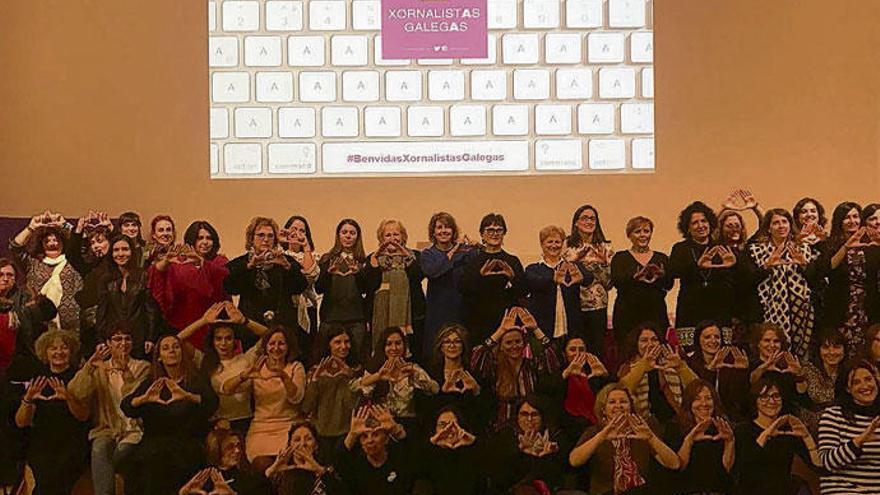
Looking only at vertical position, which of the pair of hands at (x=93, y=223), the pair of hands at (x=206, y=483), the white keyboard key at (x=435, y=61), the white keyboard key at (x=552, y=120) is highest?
the white keyboard key at (x=435, y=61)

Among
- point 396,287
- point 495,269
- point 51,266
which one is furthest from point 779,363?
point 51,266

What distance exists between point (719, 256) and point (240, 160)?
308cm

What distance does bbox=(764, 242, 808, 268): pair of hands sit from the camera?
595cm

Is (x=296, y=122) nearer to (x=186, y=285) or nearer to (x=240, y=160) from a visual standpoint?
(x=240, y=160)

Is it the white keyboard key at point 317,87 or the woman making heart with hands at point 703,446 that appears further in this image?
the white keyboard key at point 317,87

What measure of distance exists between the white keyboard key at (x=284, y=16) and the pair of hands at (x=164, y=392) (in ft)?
8.92

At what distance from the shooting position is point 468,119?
7.47m

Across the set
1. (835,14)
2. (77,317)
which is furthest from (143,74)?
(835,14)

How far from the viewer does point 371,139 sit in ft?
24.6

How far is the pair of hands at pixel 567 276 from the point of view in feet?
19.5

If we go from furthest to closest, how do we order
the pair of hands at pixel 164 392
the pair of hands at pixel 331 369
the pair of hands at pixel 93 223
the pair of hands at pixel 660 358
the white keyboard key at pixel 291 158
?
the white keyboard key at pixel 291 158, the pair of hands at pixel 93 223, the pair of hands at pixel 331 369, the pair of hands at pixel 660 358, the pair of hands at pixel 164 392

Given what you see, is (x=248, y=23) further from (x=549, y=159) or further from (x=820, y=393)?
(x=820, y=393)

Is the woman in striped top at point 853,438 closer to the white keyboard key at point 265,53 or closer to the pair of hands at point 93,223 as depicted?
the pair of hands at point 93,223

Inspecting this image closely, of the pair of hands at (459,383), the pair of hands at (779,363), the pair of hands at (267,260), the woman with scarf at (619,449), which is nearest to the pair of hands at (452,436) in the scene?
the pair of hands at (459,383)
